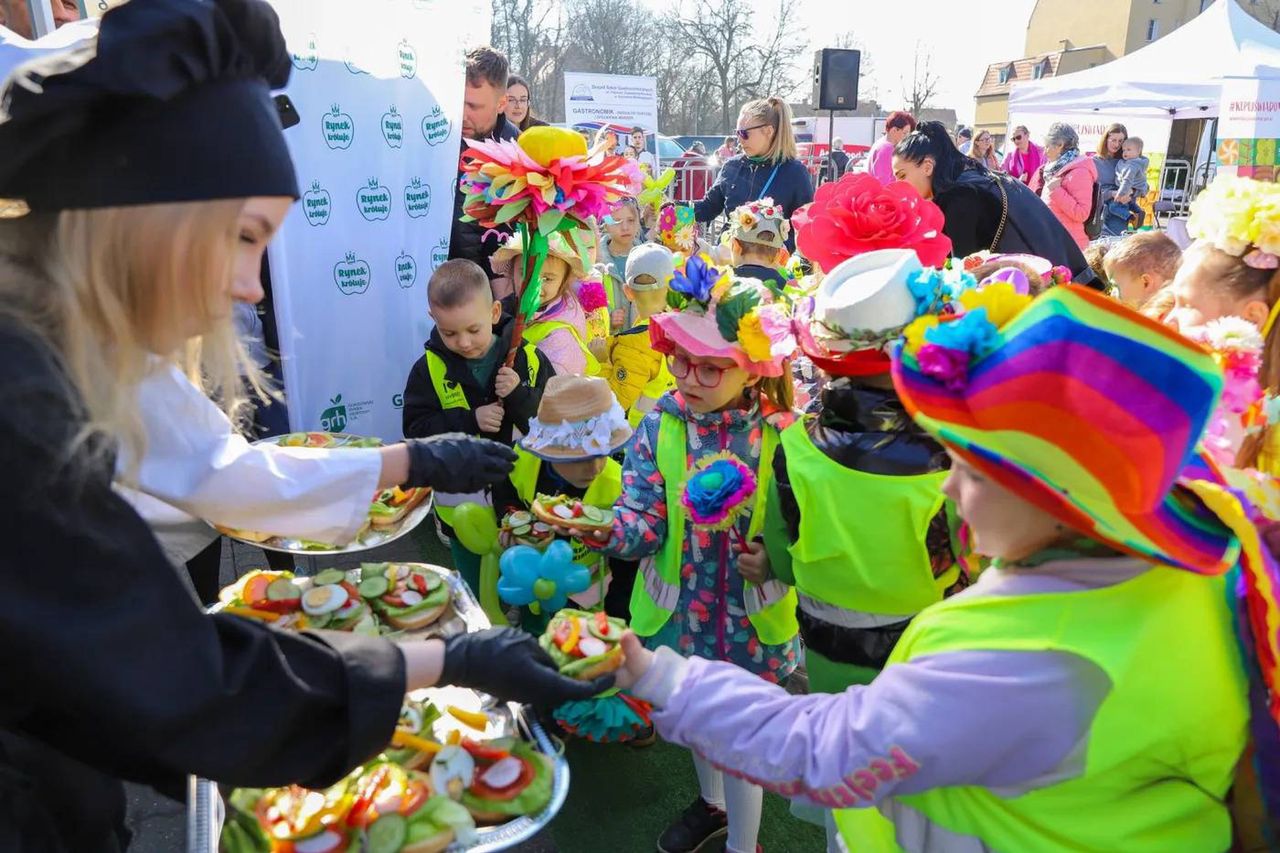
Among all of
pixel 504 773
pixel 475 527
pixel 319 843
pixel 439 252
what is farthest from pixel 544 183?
pixel 319 843

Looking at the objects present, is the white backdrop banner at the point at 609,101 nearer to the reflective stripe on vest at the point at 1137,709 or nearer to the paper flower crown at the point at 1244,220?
the paper flower crown at the point at 1244,220

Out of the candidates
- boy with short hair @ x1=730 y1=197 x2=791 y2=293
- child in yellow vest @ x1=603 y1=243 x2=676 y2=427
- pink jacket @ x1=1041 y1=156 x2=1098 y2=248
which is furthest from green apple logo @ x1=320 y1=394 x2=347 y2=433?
pink jacket @ x1=1041 y1=156 x2=1098 y2=248

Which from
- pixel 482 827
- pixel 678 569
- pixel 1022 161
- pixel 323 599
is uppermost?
pixel 1022 161

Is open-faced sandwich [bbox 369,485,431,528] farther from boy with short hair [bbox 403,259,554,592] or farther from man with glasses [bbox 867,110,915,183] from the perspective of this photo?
man with glasses [bbox 867,110,915,183]

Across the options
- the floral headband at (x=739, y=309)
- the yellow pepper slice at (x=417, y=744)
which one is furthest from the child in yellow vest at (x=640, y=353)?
the yellow pepper slice at (x=417, y=744)

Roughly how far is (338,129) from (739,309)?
2.90m

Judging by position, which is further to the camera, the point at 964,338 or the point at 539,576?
the point at 539,576

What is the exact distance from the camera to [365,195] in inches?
178

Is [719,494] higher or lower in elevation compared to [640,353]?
higher

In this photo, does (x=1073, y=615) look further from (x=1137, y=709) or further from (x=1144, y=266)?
(x=1144, y=266)

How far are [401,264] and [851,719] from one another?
4.04 meters

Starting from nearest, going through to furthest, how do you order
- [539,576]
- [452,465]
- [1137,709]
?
[1137,709] → [452,465] → [539,576]

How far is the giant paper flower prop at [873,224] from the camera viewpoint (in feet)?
8.51

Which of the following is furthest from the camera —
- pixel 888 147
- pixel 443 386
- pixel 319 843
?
pixel 888 147
